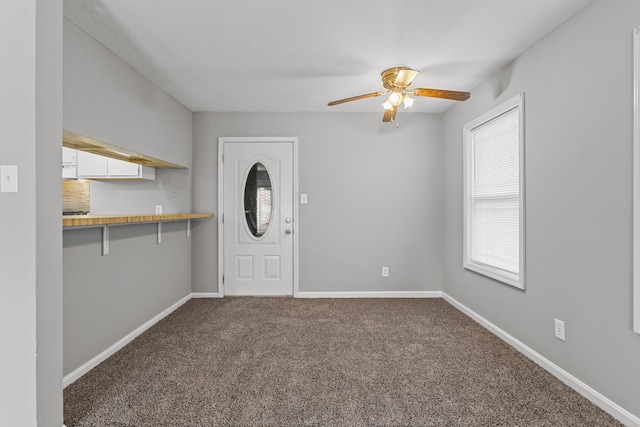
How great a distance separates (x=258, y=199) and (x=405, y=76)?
2.39m

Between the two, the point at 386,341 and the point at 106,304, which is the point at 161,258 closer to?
the point at 106,304

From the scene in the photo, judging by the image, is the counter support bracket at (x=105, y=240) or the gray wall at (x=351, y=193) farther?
the gray wall at (x=351, y=193)

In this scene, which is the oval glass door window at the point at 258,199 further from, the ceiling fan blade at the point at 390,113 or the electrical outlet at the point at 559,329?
the electrical outlet at the point at 559,329

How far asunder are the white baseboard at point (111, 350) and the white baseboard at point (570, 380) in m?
3.16

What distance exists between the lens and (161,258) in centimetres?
358

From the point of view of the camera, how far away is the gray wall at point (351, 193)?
4.36m

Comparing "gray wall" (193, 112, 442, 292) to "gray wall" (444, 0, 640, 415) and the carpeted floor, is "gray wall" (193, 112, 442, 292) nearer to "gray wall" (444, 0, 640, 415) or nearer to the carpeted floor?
the carpeted floor

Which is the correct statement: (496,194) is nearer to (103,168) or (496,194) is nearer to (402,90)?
(402,90)

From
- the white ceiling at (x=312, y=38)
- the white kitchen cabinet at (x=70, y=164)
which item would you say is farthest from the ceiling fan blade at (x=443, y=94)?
the white kitchen cabinet at (x=70, y=164)

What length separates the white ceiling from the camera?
82.7 inches

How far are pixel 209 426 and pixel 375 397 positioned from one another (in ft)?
3.10

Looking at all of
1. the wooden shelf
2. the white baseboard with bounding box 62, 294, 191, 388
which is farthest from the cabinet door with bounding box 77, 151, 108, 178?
the white baseboard with bounding box 62, 294, 191, 388

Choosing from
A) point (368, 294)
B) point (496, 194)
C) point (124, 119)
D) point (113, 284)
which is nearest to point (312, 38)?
point (124, 119)
